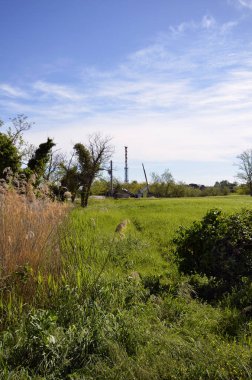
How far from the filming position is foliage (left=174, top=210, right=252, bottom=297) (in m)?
5.88

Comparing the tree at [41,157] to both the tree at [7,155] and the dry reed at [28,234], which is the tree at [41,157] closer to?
the tree at [7,155]

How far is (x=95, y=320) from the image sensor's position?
4.13m

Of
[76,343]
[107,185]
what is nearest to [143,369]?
[76,343]

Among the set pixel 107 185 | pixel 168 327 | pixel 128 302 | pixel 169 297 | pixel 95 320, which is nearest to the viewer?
pixel 95 320

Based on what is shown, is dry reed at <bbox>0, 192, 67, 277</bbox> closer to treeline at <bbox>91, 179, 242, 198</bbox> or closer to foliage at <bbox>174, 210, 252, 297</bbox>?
foliage at <bbox>174, 210, 252, 297</bbox>

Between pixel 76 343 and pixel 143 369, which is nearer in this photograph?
pixel 143 369

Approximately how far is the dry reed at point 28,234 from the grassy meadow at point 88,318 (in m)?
0.01

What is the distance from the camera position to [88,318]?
418 centimetres

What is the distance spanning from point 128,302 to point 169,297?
2.06 feet

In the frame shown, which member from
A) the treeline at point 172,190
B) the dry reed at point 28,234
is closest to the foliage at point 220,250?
the dry reed at point 28,234

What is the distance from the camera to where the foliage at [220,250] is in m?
5.88

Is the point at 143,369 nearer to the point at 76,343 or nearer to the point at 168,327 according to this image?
the point at 76,343

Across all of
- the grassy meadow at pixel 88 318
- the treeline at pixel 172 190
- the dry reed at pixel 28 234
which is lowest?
the grassy meadow at pixel 88 318

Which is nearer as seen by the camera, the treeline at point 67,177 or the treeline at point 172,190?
the treeline at point 67,177
